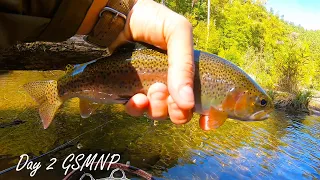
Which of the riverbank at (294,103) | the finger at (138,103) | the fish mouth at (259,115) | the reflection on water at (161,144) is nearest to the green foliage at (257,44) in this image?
the riverbank at (294,103)

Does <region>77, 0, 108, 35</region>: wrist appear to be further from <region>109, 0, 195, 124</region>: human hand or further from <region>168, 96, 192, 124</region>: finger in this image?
<region>168, 96, 192, 124</region>: finger

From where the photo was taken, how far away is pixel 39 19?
2.14 meters

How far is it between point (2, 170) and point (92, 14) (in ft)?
16.8

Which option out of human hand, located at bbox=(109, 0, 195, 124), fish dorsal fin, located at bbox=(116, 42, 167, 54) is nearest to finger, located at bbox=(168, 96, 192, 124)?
human hand, located at bbox=(109, 0, 195, 124)

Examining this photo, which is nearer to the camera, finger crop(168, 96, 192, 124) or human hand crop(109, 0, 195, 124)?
human hand crop(109, 0, 195, 124)

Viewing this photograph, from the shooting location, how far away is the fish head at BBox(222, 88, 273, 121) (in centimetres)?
274

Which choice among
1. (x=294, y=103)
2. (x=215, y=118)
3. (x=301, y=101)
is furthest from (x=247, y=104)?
(x=301, y=101)

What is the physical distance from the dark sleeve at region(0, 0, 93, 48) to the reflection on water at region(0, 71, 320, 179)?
468cm

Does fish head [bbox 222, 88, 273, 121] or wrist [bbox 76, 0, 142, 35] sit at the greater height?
wrist [bbox 76, 0, 142, 35]

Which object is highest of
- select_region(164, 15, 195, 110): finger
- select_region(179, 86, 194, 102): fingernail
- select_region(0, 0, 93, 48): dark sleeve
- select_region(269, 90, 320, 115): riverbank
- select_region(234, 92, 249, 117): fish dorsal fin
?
select_region(0, 0, 93, 48): dark sleeve

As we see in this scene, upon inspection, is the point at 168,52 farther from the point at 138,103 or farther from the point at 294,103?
the point at 294,103

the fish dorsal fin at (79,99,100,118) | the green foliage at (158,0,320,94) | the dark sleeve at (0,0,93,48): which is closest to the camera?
the dark sleeve at (0,0,93,48)

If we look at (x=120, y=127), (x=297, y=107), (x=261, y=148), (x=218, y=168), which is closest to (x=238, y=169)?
(x=218, y=168)

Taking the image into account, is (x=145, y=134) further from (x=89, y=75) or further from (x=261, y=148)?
(x=89, y=75)
